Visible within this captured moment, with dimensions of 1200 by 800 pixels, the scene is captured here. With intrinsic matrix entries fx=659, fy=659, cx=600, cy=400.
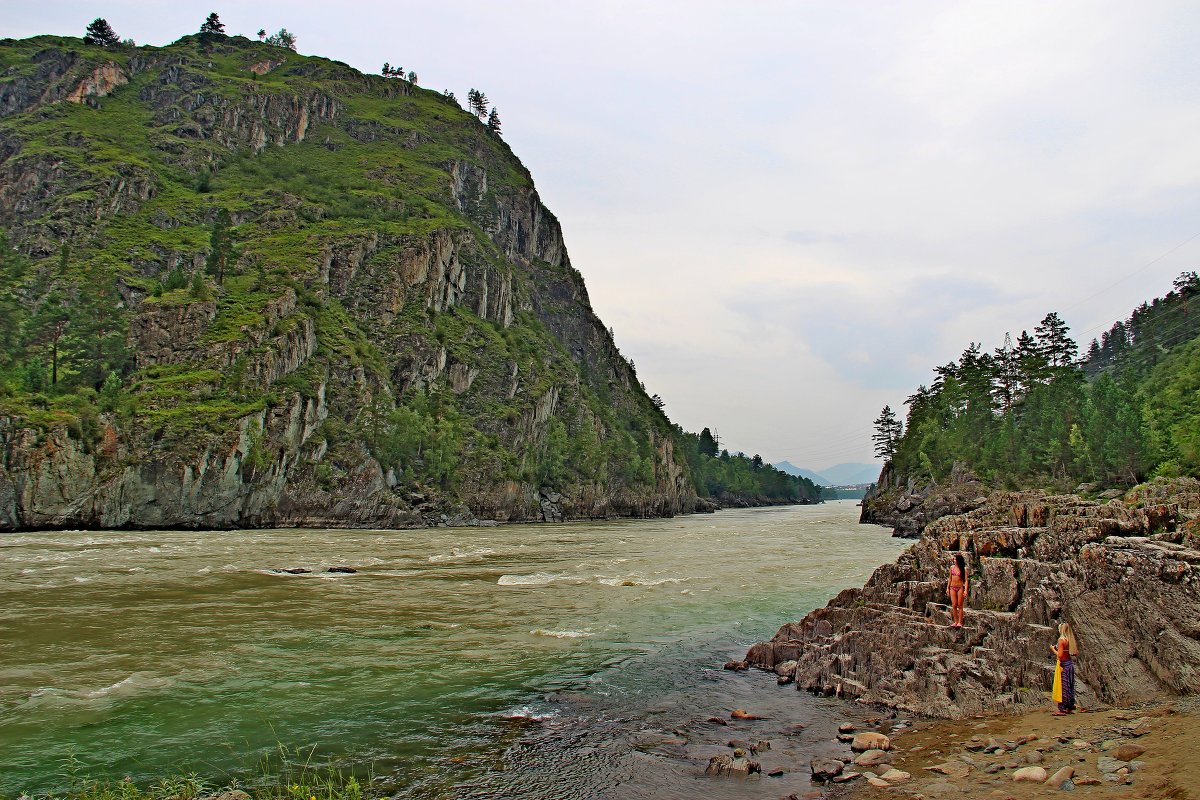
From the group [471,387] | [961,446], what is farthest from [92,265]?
[961,446]

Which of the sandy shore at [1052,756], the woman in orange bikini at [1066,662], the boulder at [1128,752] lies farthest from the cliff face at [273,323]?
the boulder at [1128,752]

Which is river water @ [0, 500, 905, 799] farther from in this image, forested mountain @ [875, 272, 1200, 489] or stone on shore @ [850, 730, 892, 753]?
forested mountain @ [875, 272, 1200, 489]

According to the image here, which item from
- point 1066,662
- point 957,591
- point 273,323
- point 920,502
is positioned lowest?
point 920,502

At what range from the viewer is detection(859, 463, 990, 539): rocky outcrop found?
84625 millimetres

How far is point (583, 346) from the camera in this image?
193750 millimetres

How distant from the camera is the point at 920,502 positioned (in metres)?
101

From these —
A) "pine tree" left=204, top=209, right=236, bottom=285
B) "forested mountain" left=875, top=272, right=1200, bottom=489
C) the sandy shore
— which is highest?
"pine tree" left=204, top=209, right=236, bottom=285

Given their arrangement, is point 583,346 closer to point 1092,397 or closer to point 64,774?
point 1092,397

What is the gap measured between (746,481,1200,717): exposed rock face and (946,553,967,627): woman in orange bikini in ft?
0.80

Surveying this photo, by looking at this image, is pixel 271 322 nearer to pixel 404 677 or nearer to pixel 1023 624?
pixel 404 677

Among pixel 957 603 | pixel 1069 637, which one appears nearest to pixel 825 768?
pixel 1069 637

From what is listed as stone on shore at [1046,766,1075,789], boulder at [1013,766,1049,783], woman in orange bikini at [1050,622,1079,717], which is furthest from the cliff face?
stone on shore at [1046,766,1075,789]

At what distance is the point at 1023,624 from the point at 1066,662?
1.64 m

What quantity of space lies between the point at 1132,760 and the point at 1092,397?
99578 mm
